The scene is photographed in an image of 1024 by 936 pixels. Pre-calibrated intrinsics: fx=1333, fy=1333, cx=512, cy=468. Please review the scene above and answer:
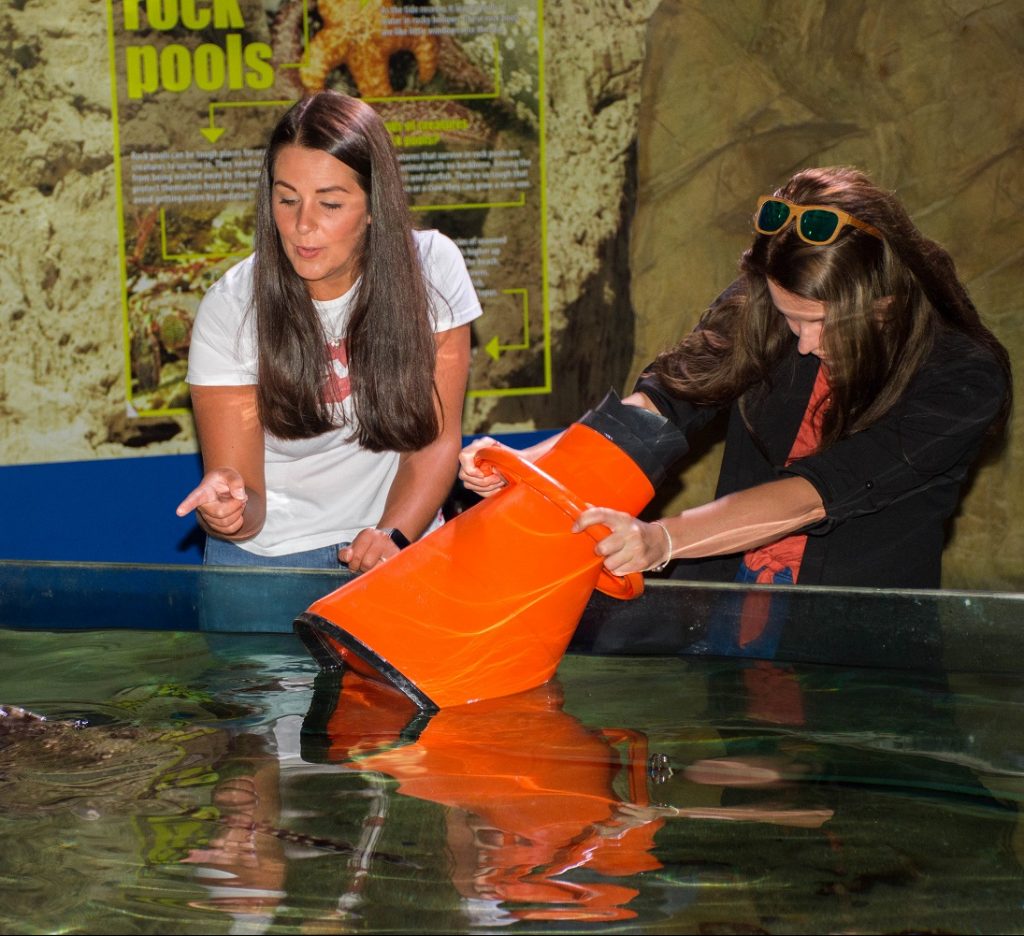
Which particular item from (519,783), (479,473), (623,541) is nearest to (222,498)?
(479,473)

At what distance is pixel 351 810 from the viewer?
4.31 ft

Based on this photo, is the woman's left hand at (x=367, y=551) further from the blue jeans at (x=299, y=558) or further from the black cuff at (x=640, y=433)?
the black cuff at (x=640, y=433)

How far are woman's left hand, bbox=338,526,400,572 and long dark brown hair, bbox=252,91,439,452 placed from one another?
254 mm

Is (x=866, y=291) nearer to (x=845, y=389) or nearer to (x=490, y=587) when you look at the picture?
(x=845, y=389)

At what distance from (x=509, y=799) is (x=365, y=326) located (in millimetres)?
1162

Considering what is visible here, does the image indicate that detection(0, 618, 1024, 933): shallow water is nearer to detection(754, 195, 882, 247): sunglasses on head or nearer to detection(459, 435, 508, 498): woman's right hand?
detection(459, 435, 508, 498): woman's right hand

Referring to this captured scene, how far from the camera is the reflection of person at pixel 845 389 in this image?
1952mm

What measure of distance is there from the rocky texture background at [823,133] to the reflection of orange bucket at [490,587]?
2990 millimetres

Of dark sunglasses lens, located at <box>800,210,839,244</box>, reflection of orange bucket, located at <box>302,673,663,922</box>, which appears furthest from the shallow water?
dark sunglasses lens, located at <box>800,210,839,244</box>

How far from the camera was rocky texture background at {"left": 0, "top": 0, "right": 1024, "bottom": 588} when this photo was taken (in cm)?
445


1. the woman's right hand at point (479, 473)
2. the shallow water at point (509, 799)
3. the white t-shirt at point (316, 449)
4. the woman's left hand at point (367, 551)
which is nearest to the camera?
the shallow water at point (509, 799)

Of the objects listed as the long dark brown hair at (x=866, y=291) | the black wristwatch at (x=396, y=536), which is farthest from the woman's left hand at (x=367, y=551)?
the long dark brown hair at (x=866, y=291)

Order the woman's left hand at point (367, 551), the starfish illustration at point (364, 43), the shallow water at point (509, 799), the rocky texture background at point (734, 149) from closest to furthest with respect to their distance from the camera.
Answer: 1. the shallow water at point (509, 799)
2. the woman's left hand at point (367, 551)
3. the starfish illustration at point (364, 43)
4. the rocky texture background at point (734, 149)

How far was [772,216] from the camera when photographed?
2.02 metres
